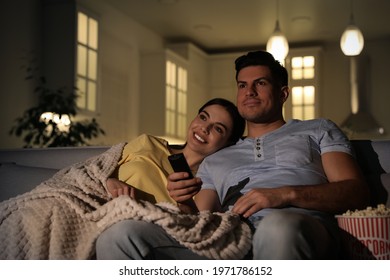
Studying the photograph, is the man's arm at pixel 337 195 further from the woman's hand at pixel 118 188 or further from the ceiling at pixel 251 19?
the ceiling at pixel 251 19

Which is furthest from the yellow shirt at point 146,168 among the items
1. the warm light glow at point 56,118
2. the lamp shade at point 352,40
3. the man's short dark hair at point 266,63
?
the lamp shade at point 352,40

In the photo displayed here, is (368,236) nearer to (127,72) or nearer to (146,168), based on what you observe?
(146,168)

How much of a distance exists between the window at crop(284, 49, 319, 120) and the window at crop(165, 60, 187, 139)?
1182mm

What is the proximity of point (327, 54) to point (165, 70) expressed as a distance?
207 cm

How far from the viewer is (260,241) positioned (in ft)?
3.35

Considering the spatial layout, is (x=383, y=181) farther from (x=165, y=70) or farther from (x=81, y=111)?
(x=165, y=70)

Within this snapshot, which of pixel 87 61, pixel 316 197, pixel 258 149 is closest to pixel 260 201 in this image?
pixel 316 197

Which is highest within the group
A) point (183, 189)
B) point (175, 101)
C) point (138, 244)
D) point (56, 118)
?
point (175, 101)

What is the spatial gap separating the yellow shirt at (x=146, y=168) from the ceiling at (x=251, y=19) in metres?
3.53

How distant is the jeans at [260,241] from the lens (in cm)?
98

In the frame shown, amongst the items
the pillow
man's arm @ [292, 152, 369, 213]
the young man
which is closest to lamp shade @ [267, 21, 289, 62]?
the young man

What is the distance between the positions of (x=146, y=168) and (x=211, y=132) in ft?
0.70

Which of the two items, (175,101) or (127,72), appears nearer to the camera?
(127,72)

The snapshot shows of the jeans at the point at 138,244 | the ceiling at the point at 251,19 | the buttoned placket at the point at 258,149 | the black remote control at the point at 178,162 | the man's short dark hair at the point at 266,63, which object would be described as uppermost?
the ceiling at the point at 251,19
